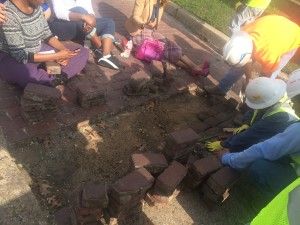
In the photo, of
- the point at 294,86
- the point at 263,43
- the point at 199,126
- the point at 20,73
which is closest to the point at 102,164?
the point at 20,73

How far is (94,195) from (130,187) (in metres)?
0.32

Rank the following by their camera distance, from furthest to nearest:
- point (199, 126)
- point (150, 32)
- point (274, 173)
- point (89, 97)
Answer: point (150, 32) → point (199, 126) → point (89, 97) → point (274, 173)

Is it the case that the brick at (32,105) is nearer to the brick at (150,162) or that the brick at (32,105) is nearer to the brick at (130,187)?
the brick at (150,162)

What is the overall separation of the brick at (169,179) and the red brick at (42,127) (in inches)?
55.2

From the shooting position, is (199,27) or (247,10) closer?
(247,10)

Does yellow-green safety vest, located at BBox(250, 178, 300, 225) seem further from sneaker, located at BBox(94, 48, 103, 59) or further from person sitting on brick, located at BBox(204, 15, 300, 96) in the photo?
sneaker, located at BBox(94, 48, 103, 59)

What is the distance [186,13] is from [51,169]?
5769 mm

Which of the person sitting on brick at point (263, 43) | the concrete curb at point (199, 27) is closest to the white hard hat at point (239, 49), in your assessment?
the person sitting on brick at point (263, 43)

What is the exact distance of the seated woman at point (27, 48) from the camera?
10.8 feet

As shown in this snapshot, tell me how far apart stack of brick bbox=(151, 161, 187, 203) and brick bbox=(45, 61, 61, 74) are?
6.31ft

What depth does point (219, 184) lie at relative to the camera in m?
3.01

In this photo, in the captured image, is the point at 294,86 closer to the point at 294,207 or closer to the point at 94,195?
the point at 294,207

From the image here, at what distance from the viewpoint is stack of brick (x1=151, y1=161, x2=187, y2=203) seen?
2.81m

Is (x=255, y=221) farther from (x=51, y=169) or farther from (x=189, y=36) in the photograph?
(x=189, y=36)
